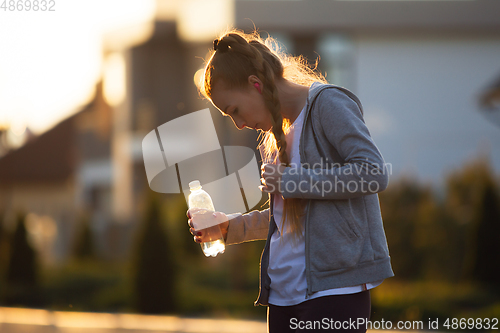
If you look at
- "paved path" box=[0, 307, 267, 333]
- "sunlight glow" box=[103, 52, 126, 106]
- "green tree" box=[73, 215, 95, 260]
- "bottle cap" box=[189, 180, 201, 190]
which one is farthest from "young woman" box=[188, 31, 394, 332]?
"sunlight glow" box=[103, 52, 126, 106]

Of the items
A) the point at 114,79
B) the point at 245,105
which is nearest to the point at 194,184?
the point at 245,105

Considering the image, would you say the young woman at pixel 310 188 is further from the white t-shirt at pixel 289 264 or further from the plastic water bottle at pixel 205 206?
the plastic water bottle at pixel 205 206

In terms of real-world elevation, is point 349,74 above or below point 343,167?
below

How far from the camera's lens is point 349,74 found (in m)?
11.9

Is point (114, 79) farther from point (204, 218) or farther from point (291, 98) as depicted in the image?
point (291, 98)

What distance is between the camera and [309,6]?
1147 cm

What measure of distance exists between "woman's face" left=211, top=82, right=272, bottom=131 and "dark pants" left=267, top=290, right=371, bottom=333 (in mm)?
534

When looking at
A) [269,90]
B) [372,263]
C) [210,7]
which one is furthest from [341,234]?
[210,7]

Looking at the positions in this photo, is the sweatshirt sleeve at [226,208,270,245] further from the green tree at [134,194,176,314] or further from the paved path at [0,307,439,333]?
the green tree at [134,194,176,314]

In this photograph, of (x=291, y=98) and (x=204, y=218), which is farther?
(x=204, y=218)

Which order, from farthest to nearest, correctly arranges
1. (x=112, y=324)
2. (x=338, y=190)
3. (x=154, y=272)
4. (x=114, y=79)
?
(x=114, y=79) < (x=154, y=272) < (x=112, y=324) < (x=338, y=190)

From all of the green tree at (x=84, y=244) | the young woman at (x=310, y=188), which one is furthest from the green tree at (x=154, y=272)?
the young woman at (x=310, y=188)

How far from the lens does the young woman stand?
1271 millimetres

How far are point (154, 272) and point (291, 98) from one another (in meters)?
5.90
